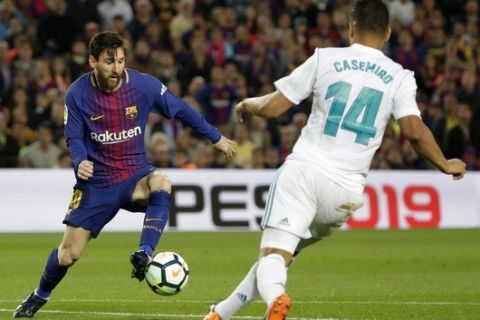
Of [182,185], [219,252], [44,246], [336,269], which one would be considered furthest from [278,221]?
[182,185]

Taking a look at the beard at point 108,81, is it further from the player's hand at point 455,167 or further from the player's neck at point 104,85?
the player's hand at point 455,167

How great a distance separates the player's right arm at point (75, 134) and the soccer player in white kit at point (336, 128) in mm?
2071

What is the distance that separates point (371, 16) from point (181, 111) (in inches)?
101

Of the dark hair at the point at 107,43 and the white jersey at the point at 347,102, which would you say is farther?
the dark hair at the point at 107,43

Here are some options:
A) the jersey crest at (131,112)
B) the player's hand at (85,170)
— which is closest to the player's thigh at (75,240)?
the player's hand at (85,170)

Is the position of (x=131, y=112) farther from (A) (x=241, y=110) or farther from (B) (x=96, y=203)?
(A) (x=241, y=110)

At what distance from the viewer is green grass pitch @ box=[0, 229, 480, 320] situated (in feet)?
30.2

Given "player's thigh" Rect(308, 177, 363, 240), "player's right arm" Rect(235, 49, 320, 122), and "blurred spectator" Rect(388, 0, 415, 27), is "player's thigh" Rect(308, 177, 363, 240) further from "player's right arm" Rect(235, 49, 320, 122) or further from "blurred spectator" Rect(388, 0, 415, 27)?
"blurred spectator" Rect(388, 0, 415, 27)

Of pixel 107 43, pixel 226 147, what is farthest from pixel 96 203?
pixel 107 43

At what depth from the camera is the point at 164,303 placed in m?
9.81

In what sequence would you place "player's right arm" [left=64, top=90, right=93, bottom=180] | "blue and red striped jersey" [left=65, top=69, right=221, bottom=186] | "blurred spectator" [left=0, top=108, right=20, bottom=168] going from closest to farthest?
"player's right arm" [left=64, top=90, right=93, bottom=180] → "blue and red striped jersey" [left=65, top=69, right=221, bottom=186] → "blurred spectator" [left=0, top=108, right=20, bottom=168]

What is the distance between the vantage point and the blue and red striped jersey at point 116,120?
29.2 feet

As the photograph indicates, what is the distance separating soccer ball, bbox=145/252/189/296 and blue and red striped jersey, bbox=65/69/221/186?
105 cm

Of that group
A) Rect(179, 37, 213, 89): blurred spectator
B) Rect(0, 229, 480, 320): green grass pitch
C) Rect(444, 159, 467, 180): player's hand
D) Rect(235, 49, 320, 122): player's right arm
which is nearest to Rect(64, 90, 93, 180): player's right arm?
Rect(0, 229, 480, 320): green grass pitch
